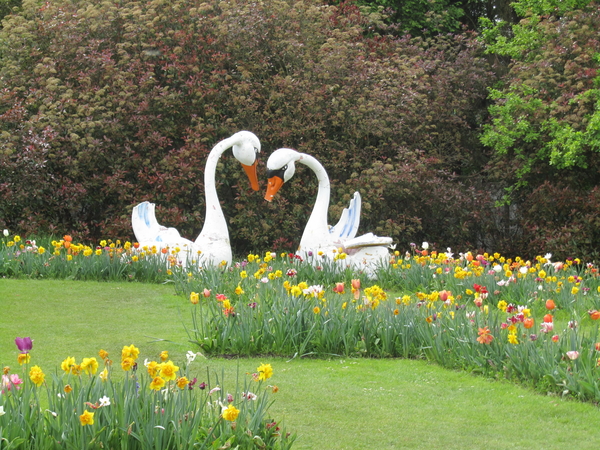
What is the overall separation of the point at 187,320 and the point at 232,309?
3.27 feet

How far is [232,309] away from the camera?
5.12 m

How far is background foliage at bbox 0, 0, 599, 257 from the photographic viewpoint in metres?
10.7

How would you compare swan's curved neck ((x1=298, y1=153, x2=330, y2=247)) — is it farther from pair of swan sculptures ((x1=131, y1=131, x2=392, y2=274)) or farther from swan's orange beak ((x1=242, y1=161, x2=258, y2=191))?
swan's orange beak ((x1=242, y1=161, x2=258, y2=191))

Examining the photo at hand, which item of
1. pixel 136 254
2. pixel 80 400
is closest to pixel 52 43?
pixel 136 254

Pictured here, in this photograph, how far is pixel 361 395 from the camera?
4.25 m

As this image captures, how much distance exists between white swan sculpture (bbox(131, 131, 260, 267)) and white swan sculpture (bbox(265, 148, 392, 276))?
1.09 feet

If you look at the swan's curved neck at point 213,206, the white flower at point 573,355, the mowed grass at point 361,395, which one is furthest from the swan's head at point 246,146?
the white flower at point 573,355

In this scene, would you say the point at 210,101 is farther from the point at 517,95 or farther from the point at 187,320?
the point at 187,320

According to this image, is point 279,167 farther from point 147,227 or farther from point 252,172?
point 147,227

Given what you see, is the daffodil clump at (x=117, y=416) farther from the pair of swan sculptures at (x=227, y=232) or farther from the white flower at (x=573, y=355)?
the pair of swan sculptures at (x=227, y=232)

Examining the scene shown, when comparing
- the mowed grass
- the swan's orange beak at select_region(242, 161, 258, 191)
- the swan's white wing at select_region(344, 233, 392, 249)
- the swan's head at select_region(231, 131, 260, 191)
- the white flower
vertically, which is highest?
the swan's head at select_region(231, 131, 260, 191)

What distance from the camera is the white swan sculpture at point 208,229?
8008 millimetres

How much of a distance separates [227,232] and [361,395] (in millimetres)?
4101

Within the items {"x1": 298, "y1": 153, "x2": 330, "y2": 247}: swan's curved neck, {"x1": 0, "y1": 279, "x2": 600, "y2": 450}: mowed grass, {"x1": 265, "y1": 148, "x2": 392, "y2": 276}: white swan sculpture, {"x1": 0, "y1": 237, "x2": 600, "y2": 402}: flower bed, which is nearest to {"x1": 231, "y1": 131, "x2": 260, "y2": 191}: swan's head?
{"x1": 265, "y1": 148, "x2": 392, "y2": 276}: white swan sculpture
